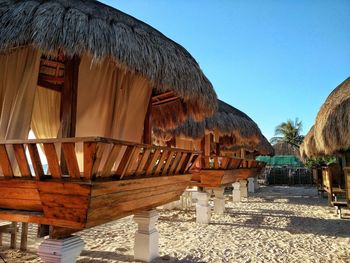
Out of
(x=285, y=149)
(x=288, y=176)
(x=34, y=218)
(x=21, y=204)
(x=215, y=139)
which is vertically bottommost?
(x=288, y=176)

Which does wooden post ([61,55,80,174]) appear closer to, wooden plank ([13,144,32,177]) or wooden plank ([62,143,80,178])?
wooden plank ([13,144,32,177])

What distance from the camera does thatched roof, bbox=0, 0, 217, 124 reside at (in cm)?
287

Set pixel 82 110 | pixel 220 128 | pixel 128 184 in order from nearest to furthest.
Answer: pixel 128 184
pixel 82 110
pixel 220 128

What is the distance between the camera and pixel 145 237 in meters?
4.61

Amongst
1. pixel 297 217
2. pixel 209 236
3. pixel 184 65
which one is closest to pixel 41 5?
pixel 184 65

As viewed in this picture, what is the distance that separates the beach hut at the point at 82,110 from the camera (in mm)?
2646

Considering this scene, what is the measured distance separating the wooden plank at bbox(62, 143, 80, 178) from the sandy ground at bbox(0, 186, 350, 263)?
9.00 ft

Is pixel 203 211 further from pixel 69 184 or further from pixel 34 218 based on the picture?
pixel 69 184

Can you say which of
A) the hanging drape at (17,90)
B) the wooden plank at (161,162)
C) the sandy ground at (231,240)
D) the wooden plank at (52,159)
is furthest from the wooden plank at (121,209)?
the hanging drape at (17,90)

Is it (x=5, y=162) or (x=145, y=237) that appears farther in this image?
(x=145, y=237)

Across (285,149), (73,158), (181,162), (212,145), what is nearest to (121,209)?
(73,158)

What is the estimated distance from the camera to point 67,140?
8.04 ft

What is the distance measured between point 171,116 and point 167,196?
1.94 meters

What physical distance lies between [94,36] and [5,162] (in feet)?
5.22
